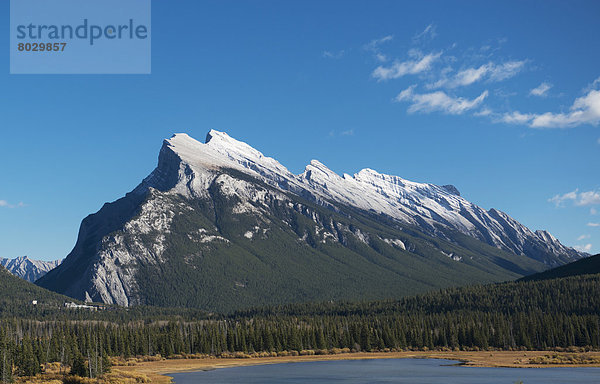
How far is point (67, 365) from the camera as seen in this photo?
185875 mm

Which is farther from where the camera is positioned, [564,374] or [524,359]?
[524,359]

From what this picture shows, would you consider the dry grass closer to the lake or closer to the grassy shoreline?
the grassy shoreline

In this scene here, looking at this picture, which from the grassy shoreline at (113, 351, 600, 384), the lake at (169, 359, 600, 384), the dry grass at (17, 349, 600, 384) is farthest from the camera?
Answer: the grassy shoreline at (113, 351, 600, 384)

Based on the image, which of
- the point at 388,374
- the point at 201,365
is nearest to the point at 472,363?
the point at 388,374

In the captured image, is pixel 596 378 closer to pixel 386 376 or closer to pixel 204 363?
pixel 386 376

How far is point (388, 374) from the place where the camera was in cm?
14312

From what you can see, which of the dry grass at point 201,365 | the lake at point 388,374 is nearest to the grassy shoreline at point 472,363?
the dry grass at point 201,365

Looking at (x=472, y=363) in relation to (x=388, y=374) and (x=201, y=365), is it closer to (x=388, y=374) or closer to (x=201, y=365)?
(x=388, y=374)

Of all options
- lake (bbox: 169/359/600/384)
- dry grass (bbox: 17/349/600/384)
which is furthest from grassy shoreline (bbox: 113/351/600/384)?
lake (bbox: 169/359/600/384)

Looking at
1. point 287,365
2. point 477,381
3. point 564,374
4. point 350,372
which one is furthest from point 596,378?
point 287,365

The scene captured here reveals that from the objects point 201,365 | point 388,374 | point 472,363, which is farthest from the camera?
point 201,365

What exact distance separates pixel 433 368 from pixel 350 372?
72.2 ft

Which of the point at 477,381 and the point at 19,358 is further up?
the point at 19,358

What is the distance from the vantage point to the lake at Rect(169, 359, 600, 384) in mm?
127625
